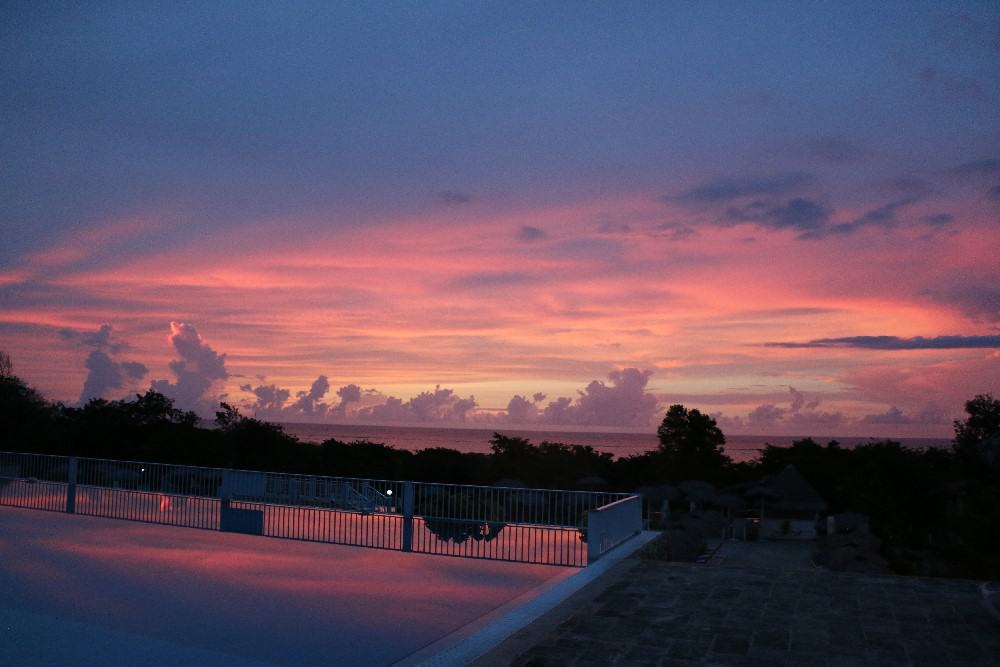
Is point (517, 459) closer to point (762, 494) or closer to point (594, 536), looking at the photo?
point (762, 494)

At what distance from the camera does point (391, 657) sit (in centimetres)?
644

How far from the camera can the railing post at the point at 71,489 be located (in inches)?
606

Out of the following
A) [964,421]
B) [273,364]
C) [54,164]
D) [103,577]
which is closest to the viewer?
[103,577]

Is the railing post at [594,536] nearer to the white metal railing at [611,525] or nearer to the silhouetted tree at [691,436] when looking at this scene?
the white metal railing at [611,525]

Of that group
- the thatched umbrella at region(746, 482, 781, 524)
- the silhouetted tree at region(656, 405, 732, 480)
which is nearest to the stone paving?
the thatched umbrella at region(746, 482, 781, 524)

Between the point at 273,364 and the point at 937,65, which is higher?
the point at 937,65

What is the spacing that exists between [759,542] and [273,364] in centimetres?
2483

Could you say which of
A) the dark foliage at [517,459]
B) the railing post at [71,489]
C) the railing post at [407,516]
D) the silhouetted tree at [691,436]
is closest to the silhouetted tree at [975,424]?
the dark foliage at [517,459]

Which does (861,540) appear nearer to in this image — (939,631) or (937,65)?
(937,65)

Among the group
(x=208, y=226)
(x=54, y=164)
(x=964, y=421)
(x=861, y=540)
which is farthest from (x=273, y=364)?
(x=964, y=421)

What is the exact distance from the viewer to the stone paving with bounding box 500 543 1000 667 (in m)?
5.65

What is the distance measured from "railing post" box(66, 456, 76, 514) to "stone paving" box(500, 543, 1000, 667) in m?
12.0

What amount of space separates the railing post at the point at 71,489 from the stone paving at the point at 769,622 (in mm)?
12008

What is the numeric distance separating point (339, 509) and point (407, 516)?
1751mm
